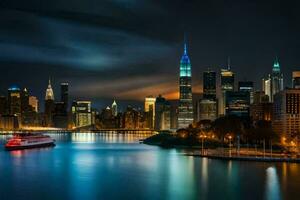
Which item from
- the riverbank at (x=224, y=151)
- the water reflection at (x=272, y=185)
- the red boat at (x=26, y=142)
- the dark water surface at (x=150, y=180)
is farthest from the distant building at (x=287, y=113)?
the water reflection at (x=272, y=185)

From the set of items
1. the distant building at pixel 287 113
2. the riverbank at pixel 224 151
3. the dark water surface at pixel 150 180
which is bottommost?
the dark water surface at pixel 150 180

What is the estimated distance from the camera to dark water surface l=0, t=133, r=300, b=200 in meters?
32.2

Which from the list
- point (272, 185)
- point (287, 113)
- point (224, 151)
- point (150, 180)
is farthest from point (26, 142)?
point (272, 185)

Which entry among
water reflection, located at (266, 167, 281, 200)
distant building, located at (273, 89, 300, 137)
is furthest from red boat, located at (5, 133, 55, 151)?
water reflection, located at (266, 167, 281, 200)

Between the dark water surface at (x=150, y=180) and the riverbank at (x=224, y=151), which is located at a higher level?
the riverbank at (x=224, y=151)

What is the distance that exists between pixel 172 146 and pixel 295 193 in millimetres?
57955

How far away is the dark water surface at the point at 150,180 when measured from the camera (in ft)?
105

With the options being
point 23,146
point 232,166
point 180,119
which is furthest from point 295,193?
point 180,119

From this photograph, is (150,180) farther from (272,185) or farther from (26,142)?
(26,142)

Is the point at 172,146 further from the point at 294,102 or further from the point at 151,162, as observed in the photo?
the point at 151,162

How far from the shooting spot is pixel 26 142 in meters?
82.1

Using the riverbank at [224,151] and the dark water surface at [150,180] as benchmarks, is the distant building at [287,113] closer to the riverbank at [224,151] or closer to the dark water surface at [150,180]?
the riverbank at [224,151]

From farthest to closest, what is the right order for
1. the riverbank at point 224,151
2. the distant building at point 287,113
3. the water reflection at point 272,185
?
the distant building at point 287,113 → the riverbank at point 224,151 → the water reflection at point 272,185

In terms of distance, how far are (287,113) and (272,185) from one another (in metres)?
65.1
